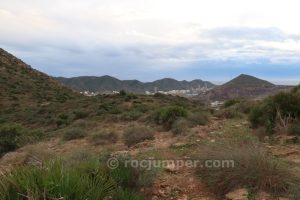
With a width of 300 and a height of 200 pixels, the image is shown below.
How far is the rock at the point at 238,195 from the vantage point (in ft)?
19.2

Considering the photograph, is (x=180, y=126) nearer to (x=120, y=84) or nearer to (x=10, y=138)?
→ (x=10, y=138)

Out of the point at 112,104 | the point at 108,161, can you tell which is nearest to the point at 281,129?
the point at 108,161

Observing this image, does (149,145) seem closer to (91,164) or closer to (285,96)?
(285,96)

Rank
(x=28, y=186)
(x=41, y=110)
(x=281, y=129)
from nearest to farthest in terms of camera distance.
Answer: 1. (x=28, y=186)
2. (x=281, y=129)
3. (x=41, y=110)

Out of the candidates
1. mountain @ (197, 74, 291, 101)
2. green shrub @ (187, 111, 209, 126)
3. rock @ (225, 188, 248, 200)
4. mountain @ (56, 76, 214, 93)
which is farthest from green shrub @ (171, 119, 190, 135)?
mountain @ (56, 76, 214, 93)

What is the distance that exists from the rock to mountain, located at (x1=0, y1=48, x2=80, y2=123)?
84.4ft

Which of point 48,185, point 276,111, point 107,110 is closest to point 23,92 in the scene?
point 107,110

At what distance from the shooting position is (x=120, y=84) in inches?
3703

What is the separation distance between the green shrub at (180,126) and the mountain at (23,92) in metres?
18.5

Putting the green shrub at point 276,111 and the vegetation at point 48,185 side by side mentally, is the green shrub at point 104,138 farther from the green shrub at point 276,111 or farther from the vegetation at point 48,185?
the vegetation at point 48,185

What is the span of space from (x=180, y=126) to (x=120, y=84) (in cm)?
8094

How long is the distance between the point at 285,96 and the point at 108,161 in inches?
261

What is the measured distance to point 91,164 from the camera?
6367 mm

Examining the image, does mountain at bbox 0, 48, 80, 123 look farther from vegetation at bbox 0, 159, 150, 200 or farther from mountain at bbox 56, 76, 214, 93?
mountain at bbox 56, 76, 214, 93
